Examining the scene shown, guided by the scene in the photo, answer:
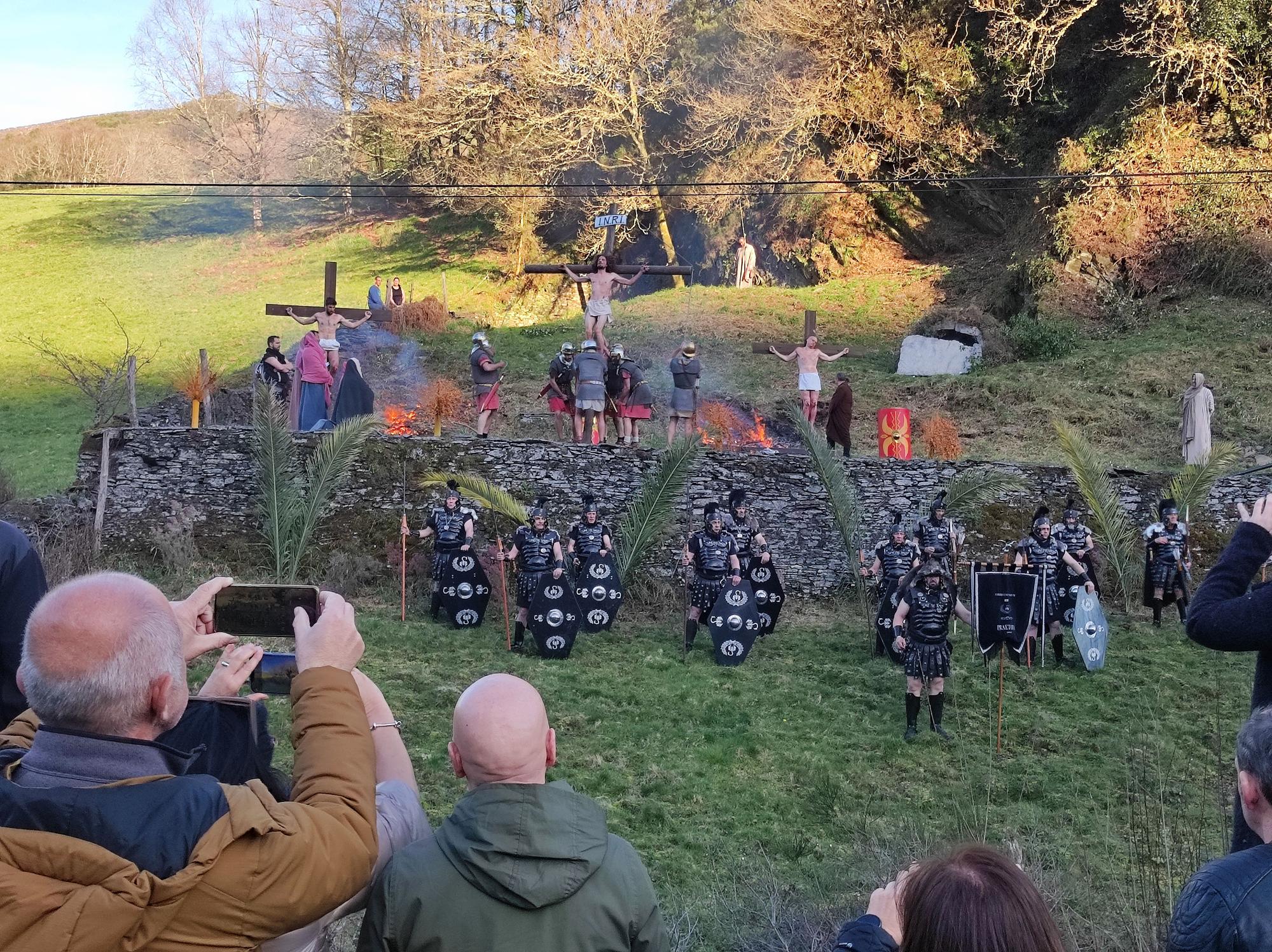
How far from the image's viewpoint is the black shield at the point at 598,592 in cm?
1331

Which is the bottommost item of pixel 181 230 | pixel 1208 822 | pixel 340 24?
pixel 1208 822

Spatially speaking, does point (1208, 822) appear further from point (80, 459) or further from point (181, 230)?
point (181, 230)

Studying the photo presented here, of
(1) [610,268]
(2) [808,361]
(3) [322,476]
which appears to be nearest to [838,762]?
(3) [322,476]

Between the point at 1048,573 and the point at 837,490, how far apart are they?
3.08 m

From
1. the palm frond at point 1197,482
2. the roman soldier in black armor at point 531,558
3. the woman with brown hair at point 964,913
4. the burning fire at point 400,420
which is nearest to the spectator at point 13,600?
the woman with brown hair at point 964,913

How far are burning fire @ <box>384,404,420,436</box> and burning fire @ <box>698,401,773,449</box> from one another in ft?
15.1

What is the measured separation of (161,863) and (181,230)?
1842 inches

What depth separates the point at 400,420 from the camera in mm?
18688

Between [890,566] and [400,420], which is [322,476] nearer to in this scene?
[400,420]

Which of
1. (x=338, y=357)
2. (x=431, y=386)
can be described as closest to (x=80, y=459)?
(x=338, y=357)

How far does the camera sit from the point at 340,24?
131ft

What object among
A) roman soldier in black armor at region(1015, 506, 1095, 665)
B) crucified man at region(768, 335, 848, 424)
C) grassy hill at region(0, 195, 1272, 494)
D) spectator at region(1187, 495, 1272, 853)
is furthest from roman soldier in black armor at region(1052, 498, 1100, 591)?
spectator at region(1187, 495, 1272, 853)

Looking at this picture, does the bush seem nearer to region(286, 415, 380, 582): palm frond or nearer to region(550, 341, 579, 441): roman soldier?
region(550, 341, 579, 441): roman soldier

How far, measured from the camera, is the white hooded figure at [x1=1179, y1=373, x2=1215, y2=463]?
17.8 meters
